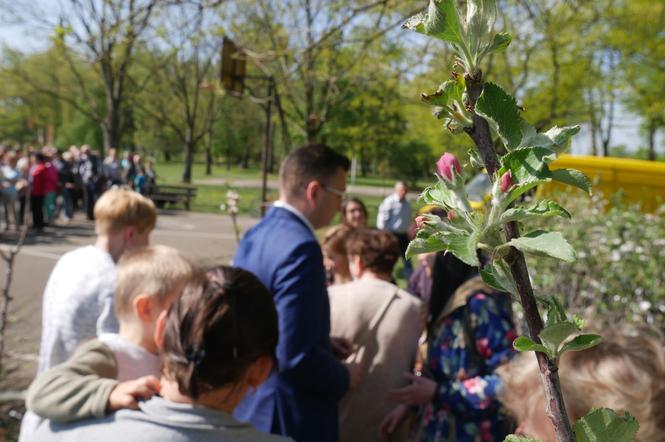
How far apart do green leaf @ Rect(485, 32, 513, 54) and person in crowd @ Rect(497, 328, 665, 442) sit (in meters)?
1.34

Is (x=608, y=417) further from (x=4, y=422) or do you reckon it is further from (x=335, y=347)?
(x=4, y=422)

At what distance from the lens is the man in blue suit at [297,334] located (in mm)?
2500

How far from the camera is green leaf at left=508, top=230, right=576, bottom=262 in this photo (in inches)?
14.8

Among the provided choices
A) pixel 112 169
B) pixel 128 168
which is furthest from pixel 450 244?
pixel 128 168

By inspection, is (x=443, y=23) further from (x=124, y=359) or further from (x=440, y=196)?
(x=124, y=359)

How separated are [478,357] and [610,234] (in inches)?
105

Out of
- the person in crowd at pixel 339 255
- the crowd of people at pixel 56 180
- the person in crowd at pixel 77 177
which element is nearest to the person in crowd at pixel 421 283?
the person in crowd at pixel 339 255

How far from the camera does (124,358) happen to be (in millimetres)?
2137

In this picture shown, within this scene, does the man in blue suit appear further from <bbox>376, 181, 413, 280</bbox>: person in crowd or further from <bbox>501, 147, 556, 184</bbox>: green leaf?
<bbox>376, 181, 413, 280</bbox>: person in crowd

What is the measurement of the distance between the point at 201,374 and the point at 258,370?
22 cm

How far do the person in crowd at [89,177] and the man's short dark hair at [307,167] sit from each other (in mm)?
14217

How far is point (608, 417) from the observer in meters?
0.45

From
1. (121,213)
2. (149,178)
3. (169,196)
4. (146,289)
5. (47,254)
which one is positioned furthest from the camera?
(169,196)

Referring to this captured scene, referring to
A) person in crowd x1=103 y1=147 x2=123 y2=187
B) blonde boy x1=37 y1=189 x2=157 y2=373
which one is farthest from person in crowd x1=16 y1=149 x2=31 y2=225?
blonde boy x1=37 y1=189 x2=157 y2=373
